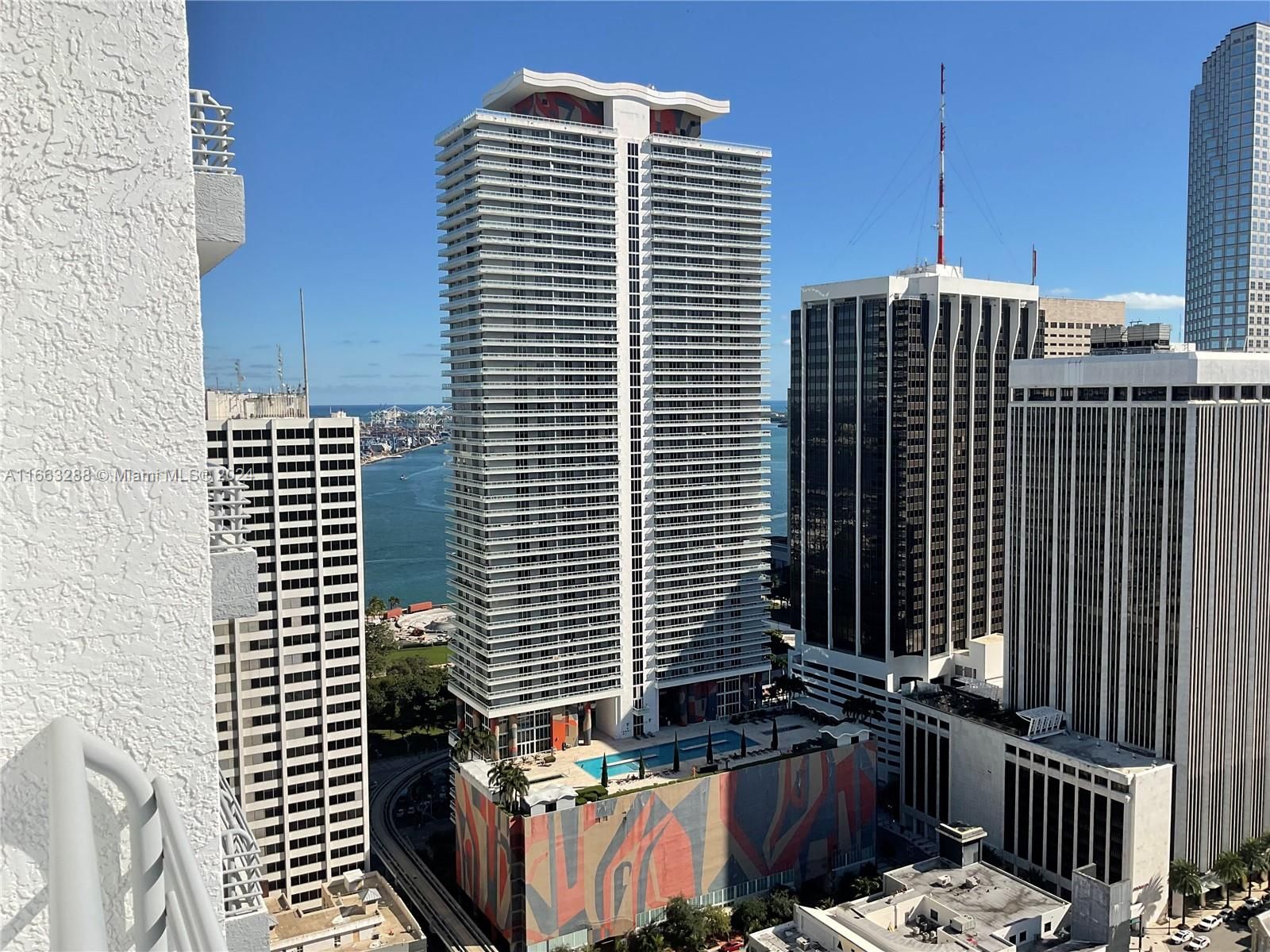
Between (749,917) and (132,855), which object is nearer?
(132,855)

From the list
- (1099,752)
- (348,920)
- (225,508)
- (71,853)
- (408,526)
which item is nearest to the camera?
(71,853)

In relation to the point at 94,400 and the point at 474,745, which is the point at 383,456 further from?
the point at 94,400

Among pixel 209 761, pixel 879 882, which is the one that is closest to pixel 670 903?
pixel 879 882

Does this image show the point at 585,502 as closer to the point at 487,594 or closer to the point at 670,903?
the point at 487,594

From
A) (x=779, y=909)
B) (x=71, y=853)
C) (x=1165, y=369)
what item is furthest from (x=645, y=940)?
(x=71, y=853)

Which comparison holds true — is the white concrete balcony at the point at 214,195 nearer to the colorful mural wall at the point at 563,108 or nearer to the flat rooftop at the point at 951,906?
the flat rooftop at the point at 951,906

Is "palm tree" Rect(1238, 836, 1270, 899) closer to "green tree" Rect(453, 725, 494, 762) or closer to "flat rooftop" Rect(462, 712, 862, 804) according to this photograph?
"flat rooftop" Rect(462, 712, 862, 804)
